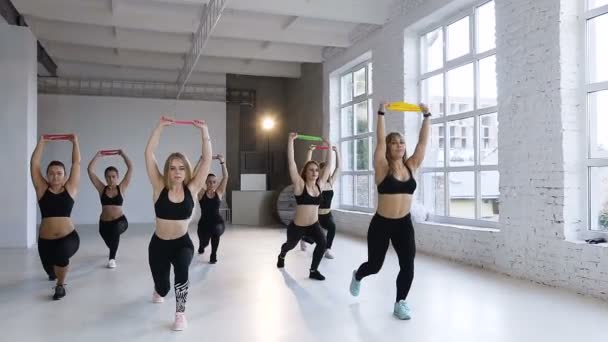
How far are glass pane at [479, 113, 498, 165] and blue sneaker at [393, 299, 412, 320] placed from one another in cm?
306

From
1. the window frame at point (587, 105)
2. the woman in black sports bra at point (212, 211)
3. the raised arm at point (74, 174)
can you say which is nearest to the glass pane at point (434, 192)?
the window frame at point (587, 105)

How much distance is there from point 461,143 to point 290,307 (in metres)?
3.87

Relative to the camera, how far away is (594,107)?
4.85 m

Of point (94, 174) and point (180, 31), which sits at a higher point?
point (180, 31)

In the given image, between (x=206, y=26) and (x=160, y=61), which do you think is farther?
(x=160, y=61)

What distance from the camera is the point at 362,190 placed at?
9.73m

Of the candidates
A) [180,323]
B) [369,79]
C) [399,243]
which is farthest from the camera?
[369,79]

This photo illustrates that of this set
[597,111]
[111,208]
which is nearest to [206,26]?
[111,208]

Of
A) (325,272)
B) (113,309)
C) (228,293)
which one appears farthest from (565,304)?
(113,309)

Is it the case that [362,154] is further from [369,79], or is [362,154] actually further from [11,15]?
[11,15]

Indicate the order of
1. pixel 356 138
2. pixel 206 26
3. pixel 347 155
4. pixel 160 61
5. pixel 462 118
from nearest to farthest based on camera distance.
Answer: pixel 462 118, pixel 206 26, pixel 356 138, pixel 347 155, pixel 160 61

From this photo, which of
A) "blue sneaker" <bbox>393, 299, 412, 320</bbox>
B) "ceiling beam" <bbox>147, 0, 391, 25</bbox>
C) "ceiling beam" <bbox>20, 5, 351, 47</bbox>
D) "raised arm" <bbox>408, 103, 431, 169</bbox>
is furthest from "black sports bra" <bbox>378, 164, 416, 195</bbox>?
"ceiling beam" <bbox>20, 5, 351, 47</bbox>

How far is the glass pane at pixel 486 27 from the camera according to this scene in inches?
244

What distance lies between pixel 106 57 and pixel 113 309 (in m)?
8.30
